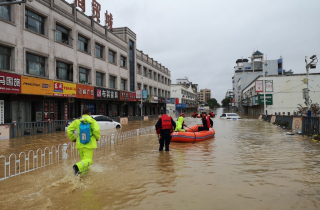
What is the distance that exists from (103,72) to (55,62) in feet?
28.8

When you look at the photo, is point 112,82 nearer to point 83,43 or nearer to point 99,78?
point 99,78

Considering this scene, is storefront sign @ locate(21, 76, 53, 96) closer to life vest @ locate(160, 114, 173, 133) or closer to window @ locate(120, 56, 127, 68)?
life vest @ locate(160, 114, 173, 133)

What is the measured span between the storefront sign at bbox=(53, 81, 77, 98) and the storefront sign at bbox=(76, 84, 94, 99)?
2.32 ft

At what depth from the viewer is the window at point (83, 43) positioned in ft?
85.1

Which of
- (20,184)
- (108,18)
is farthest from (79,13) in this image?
(20,184)

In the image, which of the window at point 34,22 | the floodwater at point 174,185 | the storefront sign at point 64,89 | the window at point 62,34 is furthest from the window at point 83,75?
the floodwater at point 174,185

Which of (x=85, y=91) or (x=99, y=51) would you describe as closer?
(x=85, y=91)

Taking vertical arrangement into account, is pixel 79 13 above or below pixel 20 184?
above

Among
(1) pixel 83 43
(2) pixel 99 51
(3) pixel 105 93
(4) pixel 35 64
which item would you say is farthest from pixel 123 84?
(4) pixel 35 64

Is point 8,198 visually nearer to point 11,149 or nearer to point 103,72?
point 11,149

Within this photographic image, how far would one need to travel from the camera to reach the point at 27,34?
1862 cm

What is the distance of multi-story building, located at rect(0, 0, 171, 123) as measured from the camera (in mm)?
17516

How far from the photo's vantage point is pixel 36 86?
61.1 ft

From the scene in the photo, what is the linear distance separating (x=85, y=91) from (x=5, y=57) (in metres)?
8.63
